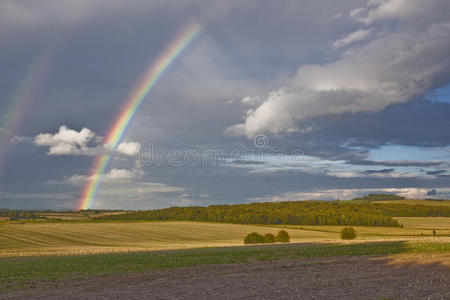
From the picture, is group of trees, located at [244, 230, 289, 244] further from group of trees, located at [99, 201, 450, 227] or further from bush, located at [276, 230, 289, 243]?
group of trees, located at [99, 201, 450, 227]

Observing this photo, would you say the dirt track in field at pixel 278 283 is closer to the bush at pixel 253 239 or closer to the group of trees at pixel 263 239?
the bush at pixel 253 239

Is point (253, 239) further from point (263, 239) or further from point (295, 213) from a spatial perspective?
point (295, 213)

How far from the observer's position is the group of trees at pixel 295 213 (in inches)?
5098

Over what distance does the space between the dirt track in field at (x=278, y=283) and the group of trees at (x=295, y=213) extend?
10472cm

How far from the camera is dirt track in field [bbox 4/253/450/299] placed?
17406 mm

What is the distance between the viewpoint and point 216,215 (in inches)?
5728

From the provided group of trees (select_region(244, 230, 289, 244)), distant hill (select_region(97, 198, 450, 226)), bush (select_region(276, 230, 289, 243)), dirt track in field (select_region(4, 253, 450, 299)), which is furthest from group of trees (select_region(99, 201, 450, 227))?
dirt track in field (select_region(4, 253, 450, 299))

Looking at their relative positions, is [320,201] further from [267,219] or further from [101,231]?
[101,231]

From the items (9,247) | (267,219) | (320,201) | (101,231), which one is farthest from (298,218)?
(9,247)

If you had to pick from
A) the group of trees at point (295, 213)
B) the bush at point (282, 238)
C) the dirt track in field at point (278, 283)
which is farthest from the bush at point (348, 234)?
the dirt track in field at point (278, 283)

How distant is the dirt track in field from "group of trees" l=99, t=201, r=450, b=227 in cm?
10472

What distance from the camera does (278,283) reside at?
66.8 ft

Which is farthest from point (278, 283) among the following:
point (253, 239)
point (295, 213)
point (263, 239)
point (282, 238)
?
point (295, 213)

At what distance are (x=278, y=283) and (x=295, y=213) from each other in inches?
4704
